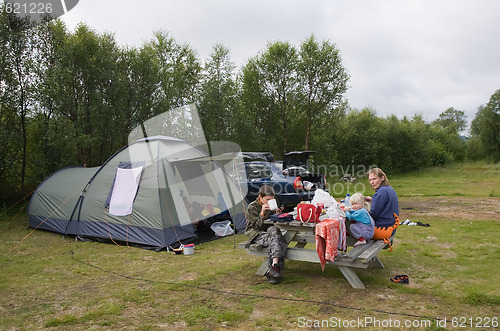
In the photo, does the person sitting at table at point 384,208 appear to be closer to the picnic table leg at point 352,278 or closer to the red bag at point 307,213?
the picnic table leg at point 352,278

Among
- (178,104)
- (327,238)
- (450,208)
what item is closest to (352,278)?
(327,238)

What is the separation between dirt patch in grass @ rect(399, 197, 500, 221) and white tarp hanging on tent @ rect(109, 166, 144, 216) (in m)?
6.13

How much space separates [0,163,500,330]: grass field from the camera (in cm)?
362

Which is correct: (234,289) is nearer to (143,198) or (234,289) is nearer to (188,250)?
(188,250)

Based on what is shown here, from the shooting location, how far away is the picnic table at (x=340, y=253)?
417cm

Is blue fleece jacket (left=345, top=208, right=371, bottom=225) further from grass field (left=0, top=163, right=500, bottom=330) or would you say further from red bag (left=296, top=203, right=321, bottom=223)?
grass field (left=0, top=163, right=500, bottom=330)

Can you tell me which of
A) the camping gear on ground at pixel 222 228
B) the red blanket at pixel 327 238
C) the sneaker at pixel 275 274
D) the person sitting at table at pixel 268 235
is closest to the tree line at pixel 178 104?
the camping gear on ground at pixel 222 228

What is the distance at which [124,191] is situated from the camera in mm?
7125

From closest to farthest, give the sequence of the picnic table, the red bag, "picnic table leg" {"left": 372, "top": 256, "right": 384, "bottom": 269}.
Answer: the picnic table, the red bag, "picnic table leg" {"left": 372, "top": 256, "right": 384, "bottom": 269}

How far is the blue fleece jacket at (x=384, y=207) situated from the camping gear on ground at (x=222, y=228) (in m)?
3.78

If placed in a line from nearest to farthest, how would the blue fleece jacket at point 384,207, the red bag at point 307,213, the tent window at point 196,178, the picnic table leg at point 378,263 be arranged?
the red bag at point 307,213, the blue fleece jacket at point 384,207, the picnic table leg at point 378,263, the tent window at point 196,178

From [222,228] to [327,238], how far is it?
12.8 feet

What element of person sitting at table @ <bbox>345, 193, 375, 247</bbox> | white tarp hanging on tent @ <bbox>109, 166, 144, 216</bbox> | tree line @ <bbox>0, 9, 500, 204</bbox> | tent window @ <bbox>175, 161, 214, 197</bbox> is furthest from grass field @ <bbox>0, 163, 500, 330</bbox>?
tree line @ <bbox>0, 9, 500, 204</bbox>

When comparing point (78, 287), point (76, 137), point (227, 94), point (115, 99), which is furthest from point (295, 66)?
point (78, 287)
